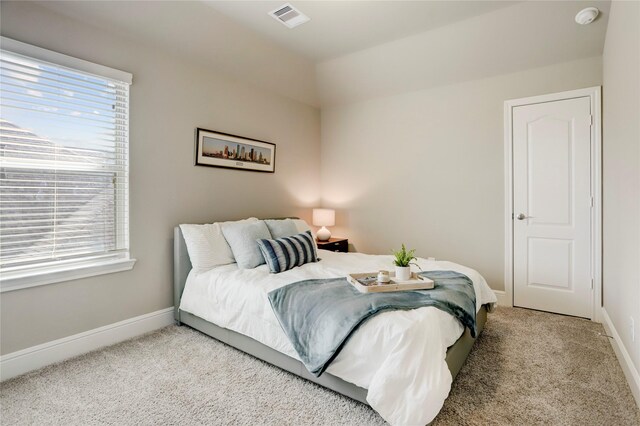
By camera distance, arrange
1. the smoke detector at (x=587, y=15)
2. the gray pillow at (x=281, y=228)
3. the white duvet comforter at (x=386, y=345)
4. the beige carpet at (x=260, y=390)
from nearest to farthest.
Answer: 1. the white duvet comforter at (x=386, y=345)
2. the beige carpet at (x=260, y=390)
3. the smoke detector at (x=587, y=15)
4. the gray pillow at (x=281, y=228)

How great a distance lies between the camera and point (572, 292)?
127 inches

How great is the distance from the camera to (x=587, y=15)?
2697 millimetres

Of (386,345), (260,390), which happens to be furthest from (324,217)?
(386,345)

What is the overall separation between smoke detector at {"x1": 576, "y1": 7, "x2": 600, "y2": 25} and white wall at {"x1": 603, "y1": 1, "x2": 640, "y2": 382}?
0.15 meters

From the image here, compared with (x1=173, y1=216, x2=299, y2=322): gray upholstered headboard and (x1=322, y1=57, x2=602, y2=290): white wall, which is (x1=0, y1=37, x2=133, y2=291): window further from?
(x1=322, y1=57, x2=602, y2=290): white wall

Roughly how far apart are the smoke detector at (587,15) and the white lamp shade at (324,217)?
3.09 m

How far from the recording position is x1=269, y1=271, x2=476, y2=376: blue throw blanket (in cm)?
172

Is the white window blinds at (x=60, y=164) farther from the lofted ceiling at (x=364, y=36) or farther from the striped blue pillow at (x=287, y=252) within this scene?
the striped blue pillow at (x=287, y=252)

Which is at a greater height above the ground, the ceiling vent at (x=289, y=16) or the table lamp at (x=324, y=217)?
the ceiling vent at (x=289, y=16)

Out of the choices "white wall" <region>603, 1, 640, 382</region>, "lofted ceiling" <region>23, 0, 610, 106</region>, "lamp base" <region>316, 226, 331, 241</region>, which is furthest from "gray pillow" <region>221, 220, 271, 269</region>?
"white wall" <region>603, 1, 640, 382</region>

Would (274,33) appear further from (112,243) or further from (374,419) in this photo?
(374,419)

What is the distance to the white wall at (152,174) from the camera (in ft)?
7.29

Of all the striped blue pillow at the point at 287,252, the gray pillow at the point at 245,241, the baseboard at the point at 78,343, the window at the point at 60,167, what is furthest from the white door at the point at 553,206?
the window at the point at 60,167

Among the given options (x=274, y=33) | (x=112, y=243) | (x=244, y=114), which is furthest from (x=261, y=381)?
(x=274, y=33)
